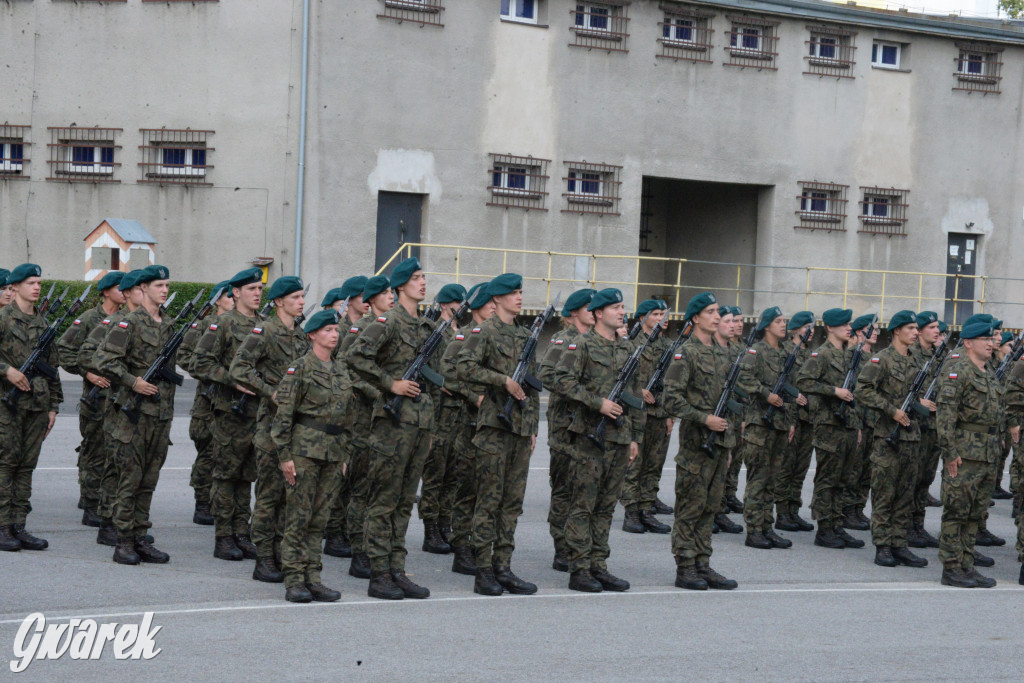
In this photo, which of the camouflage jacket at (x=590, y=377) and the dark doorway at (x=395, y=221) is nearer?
the camouflage jacket at (x=590, y=377)

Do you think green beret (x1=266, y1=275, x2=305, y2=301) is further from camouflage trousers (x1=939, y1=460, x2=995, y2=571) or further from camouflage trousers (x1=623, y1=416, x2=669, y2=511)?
camouflage trousers (x1=939, y1=460, x2=995, y2=571)

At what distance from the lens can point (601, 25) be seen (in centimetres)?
2662

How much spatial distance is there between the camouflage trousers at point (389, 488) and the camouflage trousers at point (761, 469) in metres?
3.78

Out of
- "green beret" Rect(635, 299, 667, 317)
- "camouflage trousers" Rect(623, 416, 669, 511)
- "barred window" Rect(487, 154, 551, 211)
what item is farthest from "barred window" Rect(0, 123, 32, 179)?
"camouflage trousers" Rect(623, 416, 669, 511)

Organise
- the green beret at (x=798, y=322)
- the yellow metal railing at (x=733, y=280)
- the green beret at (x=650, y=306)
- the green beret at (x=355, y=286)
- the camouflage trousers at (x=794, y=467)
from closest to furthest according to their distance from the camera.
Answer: the green beret at (x=355, y=286) → the camouflage trousers at (x=794, y=467) → the green beret at (x=650, y=306) → the green beret at (x=798, y=322) → the yellow metal railing at (x=733, y=280)

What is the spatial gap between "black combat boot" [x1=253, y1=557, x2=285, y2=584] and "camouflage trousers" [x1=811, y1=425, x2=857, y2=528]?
5265 millimetres

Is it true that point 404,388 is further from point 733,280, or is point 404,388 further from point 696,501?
point 733,280

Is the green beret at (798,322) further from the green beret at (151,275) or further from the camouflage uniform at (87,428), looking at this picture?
the camouflage uniform at (87,428)

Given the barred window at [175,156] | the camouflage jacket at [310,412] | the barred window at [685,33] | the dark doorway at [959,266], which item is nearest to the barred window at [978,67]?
the dark doorway at [959,266]

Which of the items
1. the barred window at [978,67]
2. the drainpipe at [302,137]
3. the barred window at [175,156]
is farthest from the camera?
the barred window at [978,67]

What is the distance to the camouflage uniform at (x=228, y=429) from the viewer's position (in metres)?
9.17

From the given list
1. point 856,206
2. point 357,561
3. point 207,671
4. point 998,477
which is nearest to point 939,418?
point 998,477

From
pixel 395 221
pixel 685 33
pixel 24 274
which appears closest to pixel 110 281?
pixel 24 274

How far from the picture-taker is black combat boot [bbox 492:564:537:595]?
866 cm
